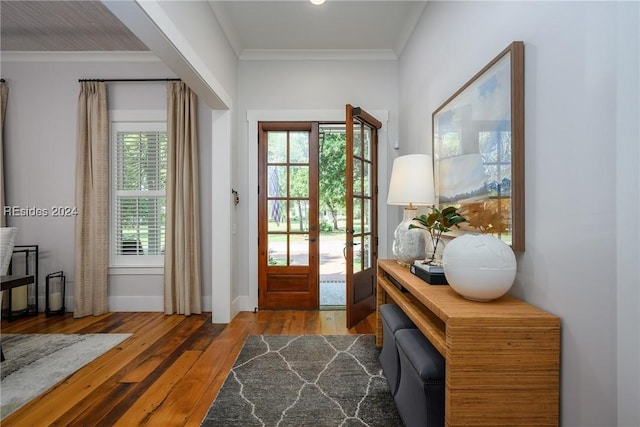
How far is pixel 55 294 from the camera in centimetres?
347

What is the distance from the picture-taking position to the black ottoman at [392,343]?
5.75 feet

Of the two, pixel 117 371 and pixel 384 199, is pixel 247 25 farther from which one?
pixel 117 371

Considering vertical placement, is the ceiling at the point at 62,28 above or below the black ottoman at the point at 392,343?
above

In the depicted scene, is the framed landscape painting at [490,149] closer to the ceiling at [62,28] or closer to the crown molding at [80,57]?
the ceiling at [62,28]

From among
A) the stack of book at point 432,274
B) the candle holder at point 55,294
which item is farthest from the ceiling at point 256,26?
the candle holder at point 55,294

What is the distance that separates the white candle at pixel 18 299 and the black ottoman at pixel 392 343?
12.8 feet

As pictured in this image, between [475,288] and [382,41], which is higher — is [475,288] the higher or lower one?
the lower one

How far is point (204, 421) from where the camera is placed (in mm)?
1681

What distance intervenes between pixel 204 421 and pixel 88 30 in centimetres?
375

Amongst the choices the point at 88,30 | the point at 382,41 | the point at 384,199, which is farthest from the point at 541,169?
the point at 88,30

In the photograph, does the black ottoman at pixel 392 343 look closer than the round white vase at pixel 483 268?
No

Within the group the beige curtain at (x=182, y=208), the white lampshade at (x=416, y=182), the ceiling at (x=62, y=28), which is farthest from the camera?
the beige curtain at (x=182, y=208)

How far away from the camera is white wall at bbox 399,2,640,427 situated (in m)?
0.93

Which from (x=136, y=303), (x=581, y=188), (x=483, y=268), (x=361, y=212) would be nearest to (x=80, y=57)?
(x=136, y=303)
